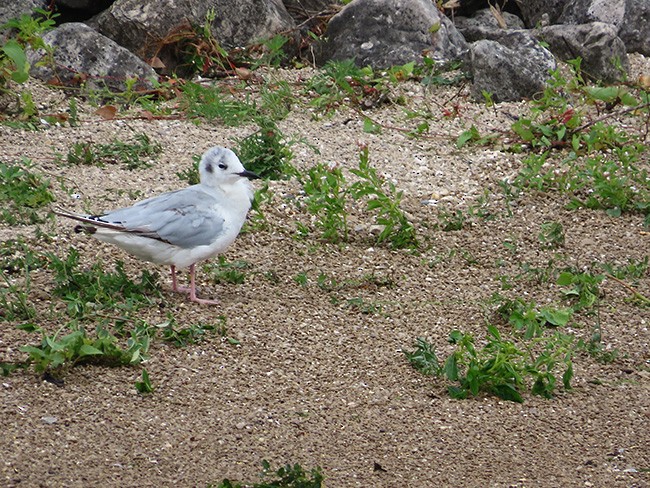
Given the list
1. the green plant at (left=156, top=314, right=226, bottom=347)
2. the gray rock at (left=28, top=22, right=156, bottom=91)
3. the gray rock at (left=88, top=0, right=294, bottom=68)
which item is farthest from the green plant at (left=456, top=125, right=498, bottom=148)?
the green plant at (left=156, top=314, right=226, bottom=347)

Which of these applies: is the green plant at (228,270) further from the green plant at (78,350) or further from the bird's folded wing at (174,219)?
the green plant at (78,350)

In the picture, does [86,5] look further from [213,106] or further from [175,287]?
[175,287]

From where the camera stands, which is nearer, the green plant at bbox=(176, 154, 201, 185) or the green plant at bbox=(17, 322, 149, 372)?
Result: the green plant at bbox=(17, 322, 149, 372)

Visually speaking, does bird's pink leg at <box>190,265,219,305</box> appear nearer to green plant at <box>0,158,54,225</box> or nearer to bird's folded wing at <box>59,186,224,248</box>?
bird's folded wing at <box>59,186,224,248</box>

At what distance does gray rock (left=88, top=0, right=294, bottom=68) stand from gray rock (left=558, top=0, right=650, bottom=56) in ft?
9.82

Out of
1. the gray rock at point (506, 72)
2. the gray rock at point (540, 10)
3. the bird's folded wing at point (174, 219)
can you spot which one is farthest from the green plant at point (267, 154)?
the gray rock at point (540, 10)

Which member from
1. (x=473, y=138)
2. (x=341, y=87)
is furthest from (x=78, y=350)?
(x=341, y=87)

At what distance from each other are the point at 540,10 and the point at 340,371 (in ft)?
21.9

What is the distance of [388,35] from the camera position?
356 inches

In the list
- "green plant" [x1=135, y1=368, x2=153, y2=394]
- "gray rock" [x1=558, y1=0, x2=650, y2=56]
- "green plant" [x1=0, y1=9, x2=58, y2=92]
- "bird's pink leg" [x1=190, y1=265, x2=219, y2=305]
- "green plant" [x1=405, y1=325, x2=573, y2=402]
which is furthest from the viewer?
"gray rock" [x1=558, y1=0, x2=650, y2=56]

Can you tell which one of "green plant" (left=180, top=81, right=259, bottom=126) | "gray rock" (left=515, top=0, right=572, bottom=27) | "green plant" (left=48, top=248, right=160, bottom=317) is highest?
"gray rock" (left=515, top=0, right=572, bottom=27)

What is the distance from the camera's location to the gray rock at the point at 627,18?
31.8 ft

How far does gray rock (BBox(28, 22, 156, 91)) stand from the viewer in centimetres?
827

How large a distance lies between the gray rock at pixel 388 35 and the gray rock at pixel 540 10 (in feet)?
5.24
